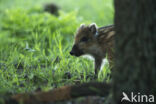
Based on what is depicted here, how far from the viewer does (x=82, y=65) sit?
4.89m

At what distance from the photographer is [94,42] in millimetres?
5262

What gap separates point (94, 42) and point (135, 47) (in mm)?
2447

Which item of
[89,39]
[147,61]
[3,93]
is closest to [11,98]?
[3,93]

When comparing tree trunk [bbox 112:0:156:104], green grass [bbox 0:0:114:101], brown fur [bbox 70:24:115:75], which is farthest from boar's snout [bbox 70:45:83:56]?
tree trunk [bbox 112:0:156:104]

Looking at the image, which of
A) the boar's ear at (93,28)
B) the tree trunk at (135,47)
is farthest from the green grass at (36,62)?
the tree trunk at (135,47)

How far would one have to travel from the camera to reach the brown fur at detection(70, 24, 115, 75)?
5133mm

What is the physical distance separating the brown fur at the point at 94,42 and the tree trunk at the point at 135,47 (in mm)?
2165

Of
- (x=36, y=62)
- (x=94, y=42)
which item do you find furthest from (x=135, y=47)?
(x=36, y=62)

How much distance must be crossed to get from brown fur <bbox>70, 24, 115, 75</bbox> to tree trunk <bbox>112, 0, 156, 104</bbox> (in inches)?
85.2

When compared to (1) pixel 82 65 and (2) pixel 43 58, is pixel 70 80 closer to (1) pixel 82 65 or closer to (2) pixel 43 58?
(1) pixel 82 65

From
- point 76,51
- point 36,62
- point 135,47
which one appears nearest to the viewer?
point 135,47

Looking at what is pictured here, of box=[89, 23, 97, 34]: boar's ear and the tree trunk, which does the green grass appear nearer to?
box=[89, 23, 97, 34]: boar's ear

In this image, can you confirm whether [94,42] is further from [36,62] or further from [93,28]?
[36,62]

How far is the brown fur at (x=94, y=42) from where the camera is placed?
5.13 meters
